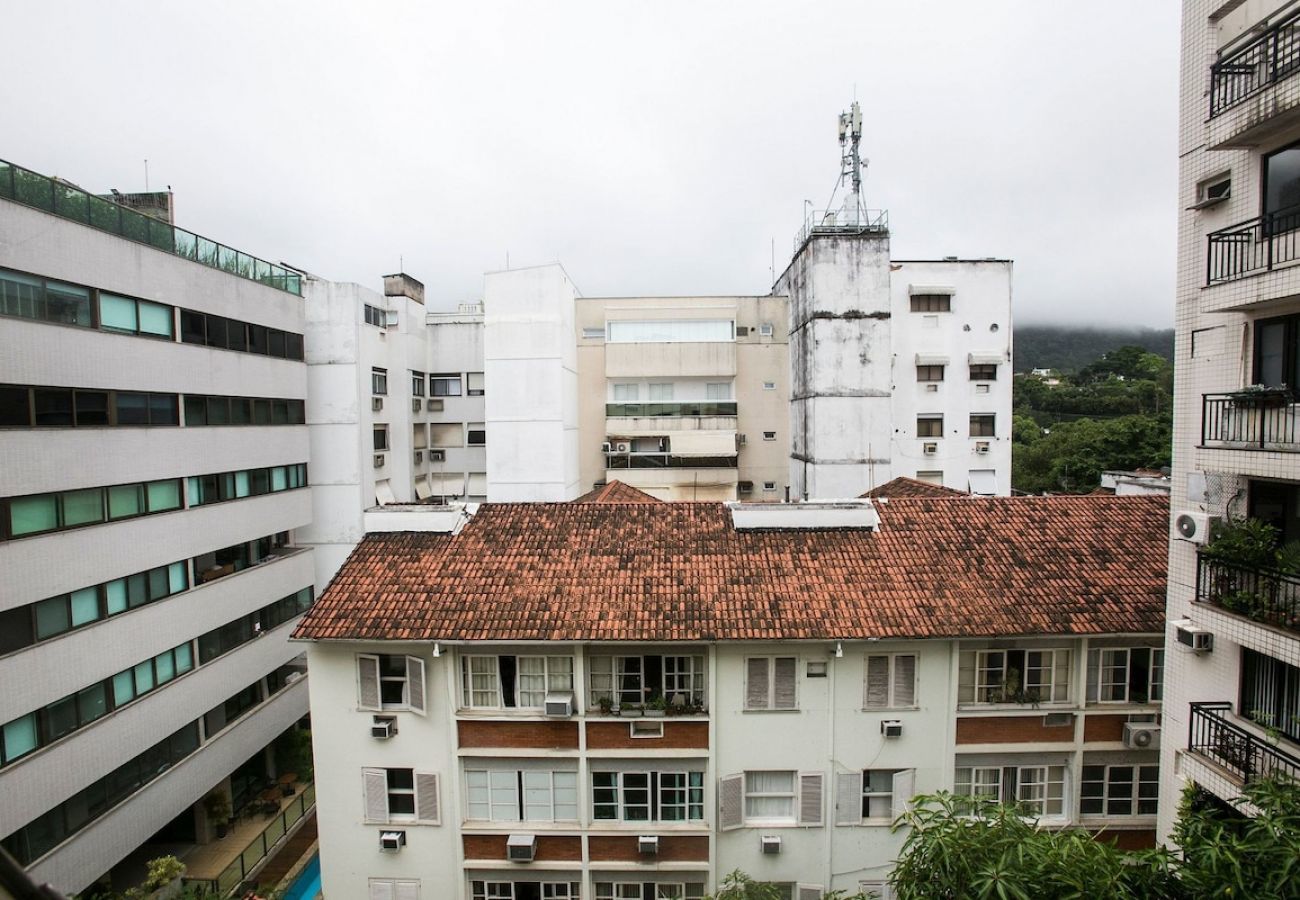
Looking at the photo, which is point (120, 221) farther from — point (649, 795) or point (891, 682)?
point (891, 682)

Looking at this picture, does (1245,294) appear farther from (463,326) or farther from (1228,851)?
(463,326)

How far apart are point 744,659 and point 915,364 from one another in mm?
22905

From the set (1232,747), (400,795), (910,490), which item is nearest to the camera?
(1232,747)

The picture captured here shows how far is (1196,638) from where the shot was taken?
35.3ft

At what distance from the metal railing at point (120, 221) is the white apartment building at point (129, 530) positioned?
5 centimetres

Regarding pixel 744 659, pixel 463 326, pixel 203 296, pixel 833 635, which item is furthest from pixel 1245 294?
pixel 463 326

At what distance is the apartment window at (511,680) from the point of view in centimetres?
1335

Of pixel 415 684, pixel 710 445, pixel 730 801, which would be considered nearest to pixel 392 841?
pixel 415 684

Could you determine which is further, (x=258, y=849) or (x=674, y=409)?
(x=674, y=409)

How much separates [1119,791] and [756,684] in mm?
7868

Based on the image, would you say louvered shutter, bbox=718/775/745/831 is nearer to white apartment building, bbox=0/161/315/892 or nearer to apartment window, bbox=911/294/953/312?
white apartment building, bbox=0/161/315/892

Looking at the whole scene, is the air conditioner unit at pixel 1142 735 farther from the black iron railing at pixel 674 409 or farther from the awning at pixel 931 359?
the black iron railing at pixel 674 409

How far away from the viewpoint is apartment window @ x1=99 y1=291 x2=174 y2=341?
16.8 meters

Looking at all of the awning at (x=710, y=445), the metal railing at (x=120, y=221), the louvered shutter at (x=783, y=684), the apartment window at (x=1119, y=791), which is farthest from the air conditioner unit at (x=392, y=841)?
the awning at (x=710, y=445)
